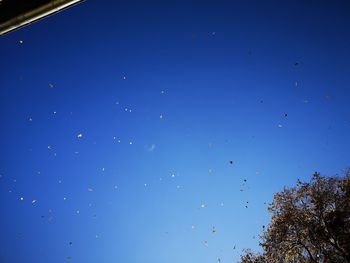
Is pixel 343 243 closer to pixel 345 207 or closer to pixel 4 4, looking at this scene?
pixel 345 207

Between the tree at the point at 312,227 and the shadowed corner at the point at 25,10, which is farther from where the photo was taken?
the tree at the point at 312,227

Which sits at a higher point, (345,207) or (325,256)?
(345,207)

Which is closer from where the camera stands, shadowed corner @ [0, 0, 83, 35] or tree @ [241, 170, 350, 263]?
shadowed corner @ [0, 0, 83, 35]

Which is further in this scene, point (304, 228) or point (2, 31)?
A: point (304, 228)

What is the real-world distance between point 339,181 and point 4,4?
25521 mm

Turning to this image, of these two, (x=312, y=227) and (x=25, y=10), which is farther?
(x=312, y=227)

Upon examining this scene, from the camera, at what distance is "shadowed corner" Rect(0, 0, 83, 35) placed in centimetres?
508

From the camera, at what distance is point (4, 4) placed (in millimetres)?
A: 5117

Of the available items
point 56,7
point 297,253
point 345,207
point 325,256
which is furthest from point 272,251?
point 56,7

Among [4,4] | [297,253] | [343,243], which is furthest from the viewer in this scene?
[297,253]

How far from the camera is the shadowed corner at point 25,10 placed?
16.7 ft

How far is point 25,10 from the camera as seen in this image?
5.10 meters

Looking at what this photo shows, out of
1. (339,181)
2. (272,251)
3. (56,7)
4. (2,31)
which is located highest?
(2,31)

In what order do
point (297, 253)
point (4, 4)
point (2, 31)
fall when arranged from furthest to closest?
point (297, 253) < point (2, 31) < point (4, 4)
